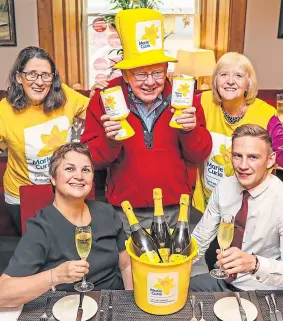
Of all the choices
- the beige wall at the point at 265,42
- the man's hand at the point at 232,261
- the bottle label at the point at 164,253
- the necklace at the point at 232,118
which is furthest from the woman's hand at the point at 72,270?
the beige wall at the point at 265,42

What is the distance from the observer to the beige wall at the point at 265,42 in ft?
15.7

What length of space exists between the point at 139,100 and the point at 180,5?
3.48m

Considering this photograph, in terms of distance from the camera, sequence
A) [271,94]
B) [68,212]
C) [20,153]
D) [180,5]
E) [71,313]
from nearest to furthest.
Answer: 1. [71,313]
2. [68,212]
3. [20,153]
4. [271,94]
5. [180,5]

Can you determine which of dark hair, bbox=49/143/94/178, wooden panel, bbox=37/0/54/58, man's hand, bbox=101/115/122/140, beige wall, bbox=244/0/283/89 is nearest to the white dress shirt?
man's hand, bbox=101/115/122/140

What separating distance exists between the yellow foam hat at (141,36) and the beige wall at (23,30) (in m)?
3.00

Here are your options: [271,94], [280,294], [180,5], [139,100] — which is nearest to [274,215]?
[280,294]

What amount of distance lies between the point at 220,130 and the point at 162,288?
3.09 ft

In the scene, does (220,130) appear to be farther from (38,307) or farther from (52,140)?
(38,307)

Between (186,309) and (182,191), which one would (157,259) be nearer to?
(186,309)

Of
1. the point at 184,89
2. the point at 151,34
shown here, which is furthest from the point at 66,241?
the point at 151,34

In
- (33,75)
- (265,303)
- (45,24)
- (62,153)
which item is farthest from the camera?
(45,24)

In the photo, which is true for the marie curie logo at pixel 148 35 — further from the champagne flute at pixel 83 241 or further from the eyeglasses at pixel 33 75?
the champagne flute at pixel 83 241

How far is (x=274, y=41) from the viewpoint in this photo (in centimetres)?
489

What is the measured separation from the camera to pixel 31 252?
61.1 inches
